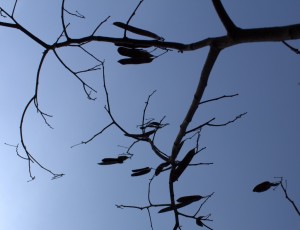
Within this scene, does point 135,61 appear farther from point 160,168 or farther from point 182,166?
point 160,168

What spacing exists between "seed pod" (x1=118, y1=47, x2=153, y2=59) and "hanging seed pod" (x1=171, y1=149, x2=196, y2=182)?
0.86 m

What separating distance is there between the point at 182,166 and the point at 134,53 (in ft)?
3.17

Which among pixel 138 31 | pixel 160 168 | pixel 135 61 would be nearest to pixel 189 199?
pixel 160 168

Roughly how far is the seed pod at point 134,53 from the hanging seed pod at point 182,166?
856 millimetres

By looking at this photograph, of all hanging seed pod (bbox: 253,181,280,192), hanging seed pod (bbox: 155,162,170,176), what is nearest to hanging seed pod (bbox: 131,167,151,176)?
hanging seed pod (bbox: 155,162,170,176)

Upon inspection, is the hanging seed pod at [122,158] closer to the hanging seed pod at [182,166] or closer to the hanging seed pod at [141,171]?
the hanging seed pod at [141,171]

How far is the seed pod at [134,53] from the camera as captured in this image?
2486 millimetres

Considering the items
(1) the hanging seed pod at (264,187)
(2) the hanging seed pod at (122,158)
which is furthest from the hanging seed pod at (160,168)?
(1) the hanging seed pod at (264,187)

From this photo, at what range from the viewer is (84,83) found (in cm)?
270

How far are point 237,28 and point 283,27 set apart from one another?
0.29m

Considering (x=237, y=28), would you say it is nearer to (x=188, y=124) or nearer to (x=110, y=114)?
(x=188, y=124)

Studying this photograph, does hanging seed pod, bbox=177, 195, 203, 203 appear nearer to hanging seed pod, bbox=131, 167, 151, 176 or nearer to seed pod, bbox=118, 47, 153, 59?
hanging seed pod, bbox=131, 167, 151, 176

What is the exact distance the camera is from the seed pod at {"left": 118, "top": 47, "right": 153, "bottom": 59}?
2486 mm

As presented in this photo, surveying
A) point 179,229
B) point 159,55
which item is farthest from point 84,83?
point 179,229
